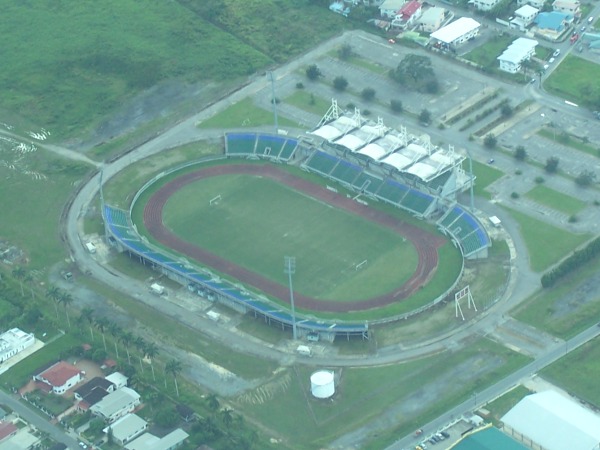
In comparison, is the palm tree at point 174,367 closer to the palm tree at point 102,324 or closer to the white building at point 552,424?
the palm tree at point 102,324

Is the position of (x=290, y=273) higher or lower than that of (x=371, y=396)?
higher

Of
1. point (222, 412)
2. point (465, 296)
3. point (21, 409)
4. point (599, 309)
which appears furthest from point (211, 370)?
point (599, 309)

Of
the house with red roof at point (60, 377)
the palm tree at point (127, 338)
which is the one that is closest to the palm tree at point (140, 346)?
the palm tree at point (127, 338)

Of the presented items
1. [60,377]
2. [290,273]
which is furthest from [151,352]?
[290,273]

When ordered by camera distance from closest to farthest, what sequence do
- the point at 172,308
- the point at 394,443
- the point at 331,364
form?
the point at 394,443, the point at 331,364, the point at 172,308

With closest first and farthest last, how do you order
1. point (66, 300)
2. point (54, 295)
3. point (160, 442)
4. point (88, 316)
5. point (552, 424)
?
point (552, 424) → point (160, 442) → point (88, 316) → point (66, 300) → point (54, 295)

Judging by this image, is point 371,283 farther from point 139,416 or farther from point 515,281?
point 139,416

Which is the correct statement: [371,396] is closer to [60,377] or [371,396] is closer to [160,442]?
[160,442]
